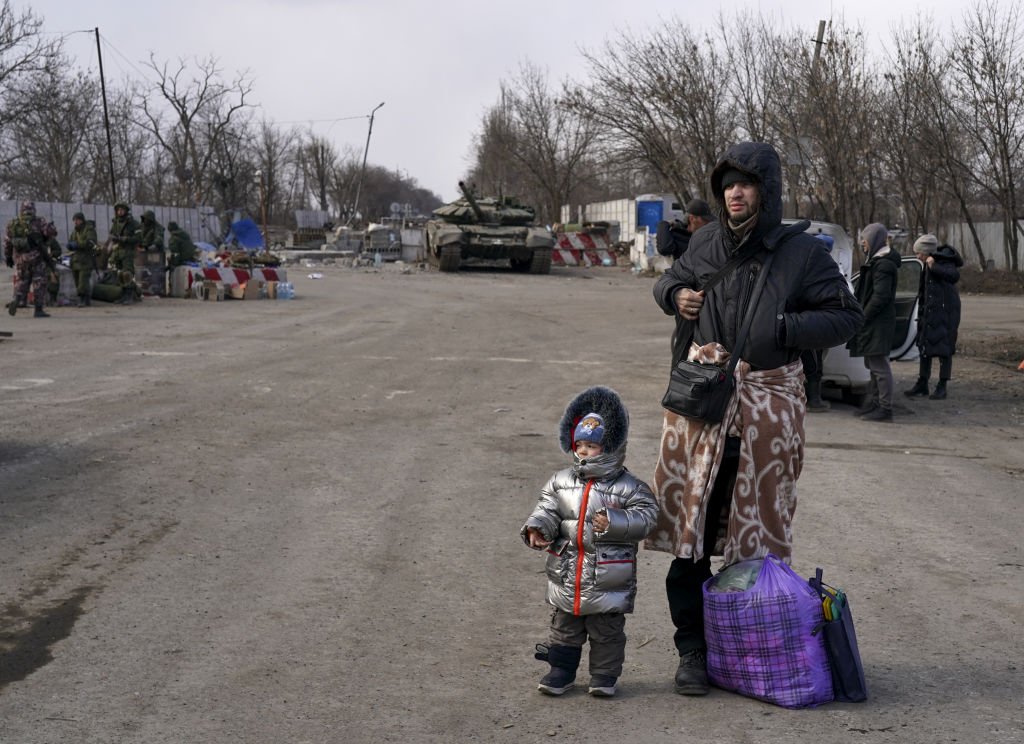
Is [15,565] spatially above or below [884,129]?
below

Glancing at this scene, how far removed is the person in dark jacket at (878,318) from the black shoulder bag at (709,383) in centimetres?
687

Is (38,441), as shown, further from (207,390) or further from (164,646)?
(164,646)

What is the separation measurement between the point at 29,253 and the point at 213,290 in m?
4.93

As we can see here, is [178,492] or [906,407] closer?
[178,492]

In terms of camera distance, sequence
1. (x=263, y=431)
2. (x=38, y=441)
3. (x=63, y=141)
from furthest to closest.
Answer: (x=63, y=141) < (x=263, y=431) < (x=38, y=441)

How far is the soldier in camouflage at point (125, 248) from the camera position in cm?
2231

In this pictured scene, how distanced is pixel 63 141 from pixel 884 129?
37346 millimetres

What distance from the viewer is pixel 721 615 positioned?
4.27 metres

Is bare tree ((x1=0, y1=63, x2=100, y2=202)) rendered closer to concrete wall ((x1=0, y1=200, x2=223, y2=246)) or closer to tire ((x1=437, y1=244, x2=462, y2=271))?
concrete wall ((x1=0, y1=200, x2=223, y2=246))

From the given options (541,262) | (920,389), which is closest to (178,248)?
(541,262)

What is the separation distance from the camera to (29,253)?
1933cm

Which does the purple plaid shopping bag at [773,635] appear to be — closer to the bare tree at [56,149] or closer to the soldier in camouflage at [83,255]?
the soldier in camouflage at [83,255]

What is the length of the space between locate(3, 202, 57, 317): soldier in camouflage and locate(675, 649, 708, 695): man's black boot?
17002 millimetres

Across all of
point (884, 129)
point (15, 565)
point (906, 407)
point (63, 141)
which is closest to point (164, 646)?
point (15, 565)
